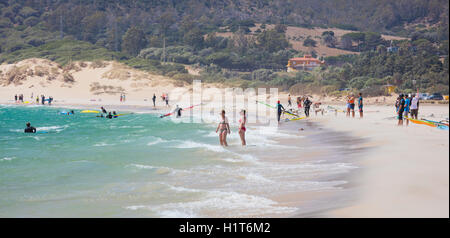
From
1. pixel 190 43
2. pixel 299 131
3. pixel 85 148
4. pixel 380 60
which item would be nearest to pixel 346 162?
pixel 299 131

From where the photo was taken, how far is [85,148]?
2247cm

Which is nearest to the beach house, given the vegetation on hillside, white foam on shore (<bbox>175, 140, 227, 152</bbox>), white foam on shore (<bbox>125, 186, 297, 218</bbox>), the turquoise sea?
the vegetation on hillside

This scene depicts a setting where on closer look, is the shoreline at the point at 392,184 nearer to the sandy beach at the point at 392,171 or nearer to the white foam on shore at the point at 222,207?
the sandy beach at the point at 392,171

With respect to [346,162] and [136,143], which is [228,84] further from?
[346,162]

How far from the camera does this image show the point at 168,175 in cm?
1440

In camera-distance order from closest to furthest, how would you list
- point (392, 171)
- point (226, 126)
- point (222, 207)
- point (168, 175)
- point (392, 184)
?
point (392, 184), point (222, 207), point (392, 171), point (168, 175), point (226, 126)

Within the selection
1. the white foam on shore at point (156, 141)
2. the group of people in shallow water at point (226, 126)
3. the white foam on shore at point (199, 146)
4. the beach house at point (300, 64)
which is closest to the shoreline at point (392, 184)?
the group of people in shallow water at point (226, 126)

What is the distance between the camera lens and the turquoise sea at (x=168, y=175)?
1073 cm

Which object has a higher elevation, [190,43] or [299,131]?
[190,43]

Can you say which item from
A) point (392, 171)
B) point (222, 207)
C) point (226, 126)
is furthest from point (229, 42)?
point (222, 207)

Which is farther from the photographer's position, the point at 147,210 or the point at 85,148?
the point at 85,148

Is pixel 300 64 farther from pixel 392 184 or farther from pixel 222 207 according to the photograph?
pixel 222 207
